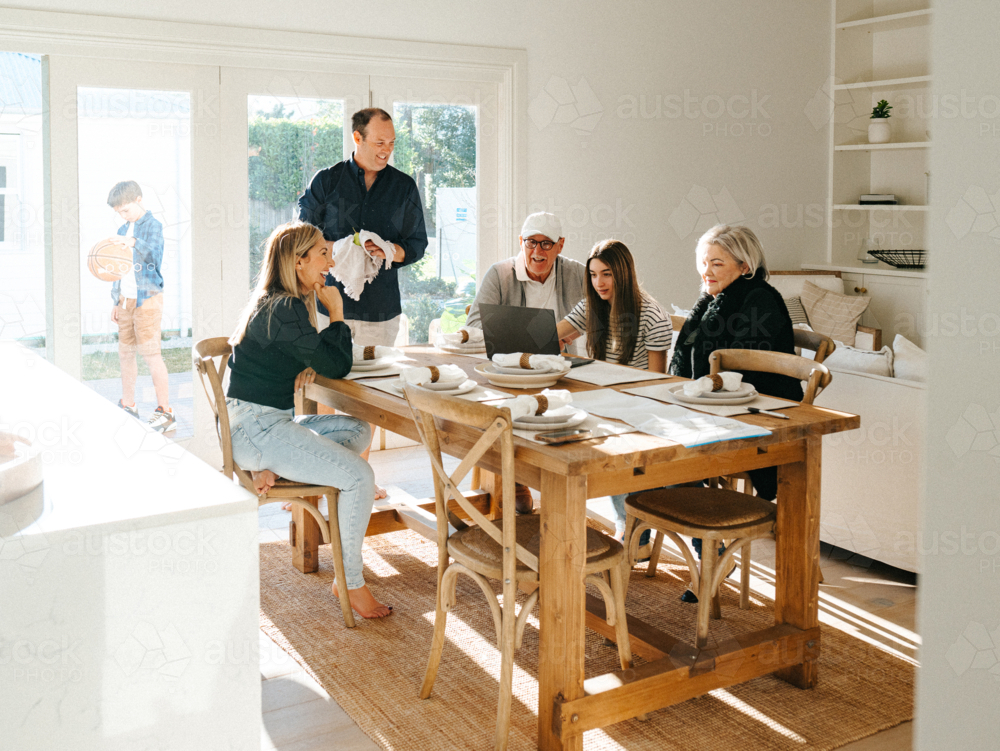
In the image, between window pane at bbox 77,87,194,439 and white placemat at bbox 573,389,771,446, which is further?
window pane at bbox 77,87,194,439

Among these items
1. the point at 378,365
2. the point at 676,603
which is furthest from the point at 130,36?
the point at 676,603

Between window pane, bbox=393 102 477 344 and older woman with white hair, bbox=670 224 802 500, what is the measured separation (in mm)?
2149

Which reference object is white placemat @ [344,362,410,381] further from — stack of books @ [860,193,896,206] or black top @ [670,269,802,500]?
stack of books @ [860,193,896,206]

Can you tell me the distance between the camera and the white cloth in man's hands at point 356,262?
3824mm

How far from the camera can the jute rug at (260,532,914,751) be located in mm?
2164

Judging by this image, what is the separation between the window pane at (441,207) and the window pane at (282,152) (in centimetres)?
40

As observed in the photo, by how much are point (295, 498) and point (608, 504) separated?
139 cm

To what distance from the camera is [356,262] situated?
3846 mm

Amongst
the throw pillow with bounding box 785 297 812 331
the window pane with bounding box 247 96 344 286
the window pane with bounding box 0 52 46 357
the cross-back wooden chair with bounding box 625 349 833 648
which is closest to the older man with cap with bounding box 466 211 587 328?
the cross-back wooden chair with bounding box 625 349 833 648

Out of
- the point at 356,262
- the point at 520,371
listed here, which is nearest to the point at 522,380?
the point at 520,371

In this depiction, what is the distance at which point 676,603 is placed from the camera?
2924 millimetres

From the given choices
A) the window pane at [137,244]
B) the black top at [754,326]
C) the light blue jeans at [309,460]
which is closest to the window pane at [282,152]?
the window pane at [137,244]

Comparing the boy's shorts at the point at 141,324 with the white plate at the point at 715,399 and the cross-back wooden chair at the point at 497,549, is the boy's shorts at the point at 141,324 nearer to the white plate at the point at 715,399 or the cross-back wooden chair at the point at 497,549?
the cross-back wooden chair at the point at 497,549

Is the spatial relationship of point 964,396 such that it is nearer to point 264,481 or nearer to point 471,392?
point 471,392
